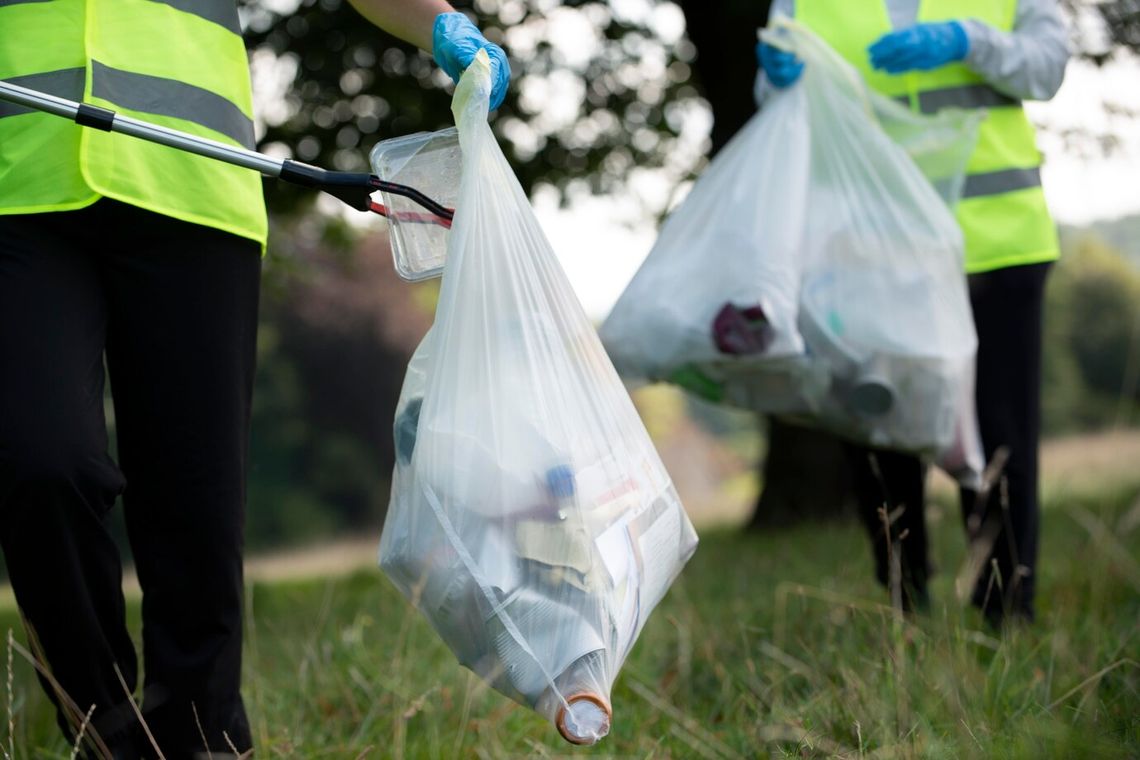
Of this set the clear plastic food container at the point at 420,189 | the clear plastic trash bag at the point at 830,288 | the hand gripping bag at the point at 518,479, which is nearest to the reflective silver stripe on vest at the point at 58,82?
the clear plastic food container at the point at 420,189

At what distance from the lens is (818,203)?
7.86 feet

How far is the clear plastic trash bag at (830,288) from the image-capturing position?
2264mm

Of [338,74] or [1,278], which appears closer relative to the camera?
[1,278]

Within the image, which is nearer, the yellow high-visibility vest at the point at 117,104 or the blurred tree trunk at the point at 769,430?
the yellow high-visibility vest at the point at 117,104

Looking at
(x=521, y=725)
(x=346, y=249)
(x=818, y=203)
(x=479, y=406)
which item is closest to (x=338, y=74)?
(x=346, y=249)

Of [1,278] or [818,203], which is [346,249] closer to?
[818,203]

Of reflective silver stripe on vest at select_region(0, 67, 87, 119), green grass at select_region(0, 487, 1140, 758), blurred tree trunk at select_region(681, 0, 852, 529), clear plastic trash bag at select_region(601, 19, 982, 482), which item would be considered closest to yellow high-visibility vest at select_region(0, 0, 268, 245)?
reflective silver stripe on vest at select_region(0, 67, 87, 119)

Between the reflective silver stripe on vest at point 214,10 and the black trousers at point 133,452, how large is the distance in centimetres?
29

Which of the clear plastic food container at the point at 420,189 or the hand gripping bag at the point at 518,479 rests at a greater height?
the clear plastic food container at the point at 420,189

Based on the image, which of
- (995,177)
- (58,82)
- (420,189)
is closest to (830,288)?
(995,177)

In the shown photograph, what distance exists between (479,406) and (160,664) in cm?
59

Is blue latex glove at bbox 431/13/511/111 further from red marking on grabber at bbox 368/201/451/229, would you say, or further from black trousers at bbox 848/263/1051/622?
black trousers at bbox 848/263/1051/622

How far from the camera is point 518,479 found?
138 centimetres

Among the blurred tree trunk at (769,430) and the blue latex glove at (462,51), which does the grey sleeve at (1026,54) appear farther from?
the blurred tree trunk at (769,430)
